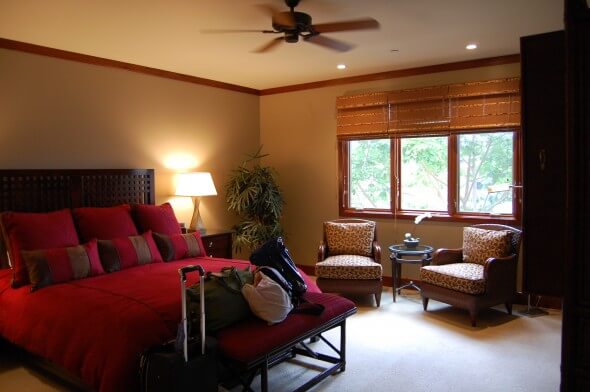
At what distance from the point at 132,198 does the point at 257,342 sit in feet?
9.40

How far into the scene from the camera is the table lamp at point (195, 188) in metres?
5.13

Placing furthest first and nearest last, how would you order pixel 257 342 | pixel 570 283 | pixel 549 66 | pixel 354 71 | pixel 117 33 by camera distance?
pixel 354 71
pixel 117 33
pixel 257 342
pixel 549 66
pixel 570 283

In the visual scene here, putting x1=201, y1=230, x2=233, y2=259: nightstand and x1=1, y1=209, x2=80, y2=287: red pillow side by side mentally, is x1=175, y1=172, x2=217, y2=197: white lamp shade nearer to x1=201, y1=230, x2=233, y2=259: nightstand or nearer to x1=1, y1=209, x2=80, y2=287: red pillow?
x1=201, y1=230, x2=233, y2=259: nightstand

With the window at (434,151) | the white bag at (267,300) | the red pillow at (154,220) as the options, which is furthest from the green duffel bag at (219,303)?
the window at (434,151)

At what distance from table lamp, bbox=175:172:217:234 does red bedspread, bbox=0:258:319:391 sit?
173 centimetres

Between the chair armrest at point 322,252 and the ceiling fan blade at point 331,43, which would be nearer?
the ceiling fan blade at point 331,43

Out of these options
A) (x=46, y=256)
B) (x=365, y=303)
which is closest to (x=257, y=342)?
(x=46, y=256)

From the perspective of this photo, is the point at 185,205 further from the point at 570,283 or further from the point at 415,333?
the point at 570,283

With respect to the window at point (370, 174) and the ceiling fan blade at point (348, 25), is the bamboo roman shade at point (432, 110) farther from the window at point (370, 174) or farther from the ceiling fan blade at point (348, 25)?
the ceiling fan blade at point (348, 25)

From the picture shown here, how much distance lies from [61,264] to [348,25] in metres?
2.84

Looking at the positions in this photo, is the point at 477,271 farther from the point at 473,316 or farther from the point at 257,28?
the point at 257,28

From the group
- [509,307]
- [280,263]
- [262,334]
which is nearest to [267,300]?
[262,334]

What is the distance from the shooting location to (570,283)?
1.92 metres

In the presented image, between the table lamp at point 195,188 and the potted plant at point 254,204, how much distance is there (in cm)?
48
